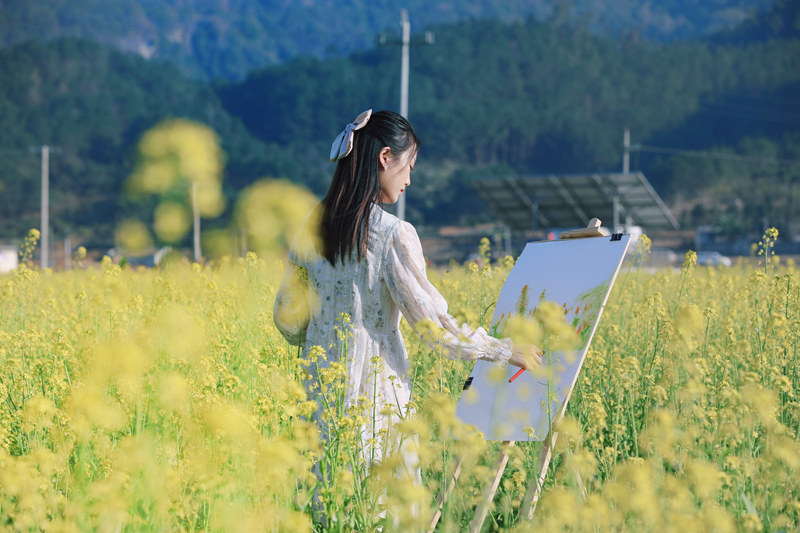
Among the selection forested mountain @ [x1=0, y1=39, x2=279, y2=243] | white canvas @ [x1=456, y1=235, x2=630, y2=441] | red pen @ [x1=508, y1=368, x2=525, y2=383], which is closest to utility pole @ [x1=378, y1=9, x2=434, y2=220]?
white canvas @ [x1=456, y1=235, x2=630, y2=441]

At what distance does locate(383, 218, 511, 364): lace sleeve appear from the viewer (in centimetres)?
234

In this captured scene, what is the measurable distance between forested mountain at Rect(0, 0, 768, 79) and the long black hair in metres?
130

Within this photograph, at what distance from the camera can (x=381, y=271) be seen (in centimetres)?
238

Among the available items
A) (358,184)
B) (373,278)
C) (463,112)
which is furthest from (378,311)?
(463,112)

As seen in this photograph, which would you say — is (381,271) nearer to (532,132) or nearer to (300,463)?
(300,463)

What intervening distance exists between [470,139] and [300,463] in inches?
3060

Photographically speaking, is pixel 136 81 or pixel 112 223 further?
pixel 136 81

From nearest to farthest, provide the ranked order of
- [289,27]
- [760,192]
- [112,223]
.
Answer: [760,192]
[112,223]
[289,27]

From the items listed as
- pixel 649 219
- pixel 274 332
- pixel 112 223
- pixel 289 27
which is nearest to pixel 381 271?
pixel 274 332

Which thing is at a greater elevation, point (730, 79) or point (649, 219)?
point (730, 79)

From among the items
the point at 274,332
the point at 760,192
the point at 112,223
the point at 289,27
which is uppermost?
the point at 289,27

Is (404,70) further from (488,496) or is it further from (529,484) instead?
(488,496)

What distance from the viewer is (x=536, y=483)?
2.31 m

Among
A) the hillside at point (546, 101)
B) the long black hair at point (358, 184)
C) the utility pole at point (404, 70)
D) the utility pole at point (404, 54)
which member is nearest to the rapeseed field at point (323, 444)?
the long black hair at point (358, 184)
